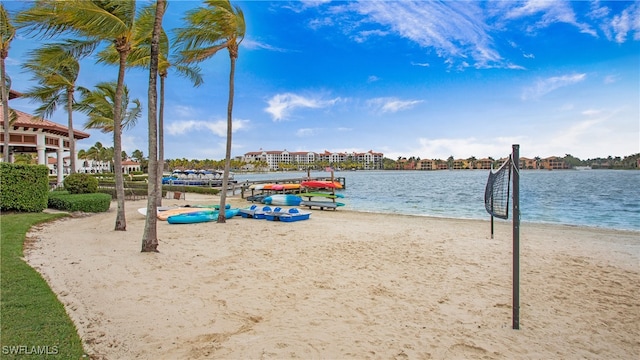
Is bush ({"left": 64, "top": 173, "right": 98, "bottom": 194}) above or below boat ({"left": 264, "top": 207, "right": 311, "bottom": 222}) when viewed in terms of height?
above

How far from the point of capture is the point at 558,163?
531 feet

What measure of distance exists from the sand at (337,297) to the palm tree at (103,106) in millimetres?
11902

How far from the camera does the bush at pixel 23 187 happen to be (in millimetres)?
12391

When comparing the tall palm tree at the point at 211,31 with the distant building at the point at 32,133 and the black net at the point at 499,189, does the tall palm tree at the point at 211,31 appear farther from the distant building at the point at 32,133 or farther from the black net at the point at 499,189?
the distant building at the point at 32,133

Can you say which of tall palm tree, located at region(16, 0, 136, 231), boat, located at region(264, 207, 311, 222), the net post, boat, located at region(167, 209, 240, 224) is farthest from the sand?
tall palm tree, located at region(16, 0, 136, 231)

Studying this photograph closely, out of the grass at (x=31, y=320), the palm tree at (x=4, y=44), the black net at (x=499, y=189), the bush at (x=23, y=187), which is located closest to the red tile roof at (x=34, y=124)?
the palm tree at (x=4, y=44)

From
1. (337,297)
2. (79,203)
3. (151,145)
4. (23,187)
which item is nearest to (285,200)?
(79,203)

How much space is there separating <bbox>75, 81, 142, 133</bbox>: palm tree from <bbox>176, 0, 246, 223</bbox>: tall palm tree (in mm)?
8944

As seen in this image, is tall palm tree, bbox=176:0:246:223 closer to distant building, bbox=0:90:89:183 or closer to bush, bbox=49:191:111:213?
bush, bbox=49:191:111:213

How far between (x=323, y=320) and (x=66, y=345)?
120 inches

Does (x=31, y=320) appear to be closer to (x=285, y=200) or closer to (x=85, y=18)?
(x=85, y=18)

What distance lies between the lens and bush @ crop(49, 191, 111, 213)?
51.7ft

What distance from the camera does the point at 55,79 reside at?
1736cm

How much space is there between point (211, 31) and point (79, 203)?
10.2 metres
